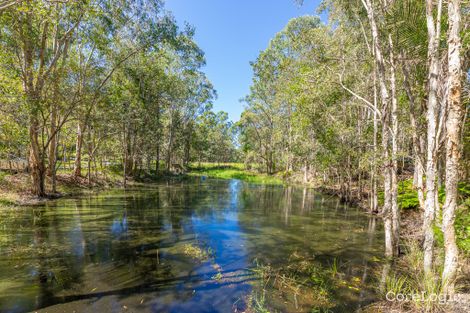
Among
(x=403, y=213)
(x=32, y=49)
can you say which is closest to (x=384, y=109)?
(x=403, y=213)

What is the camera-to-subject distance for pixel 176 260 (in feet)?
27.9

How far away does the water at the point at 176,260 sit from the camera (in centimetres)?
601

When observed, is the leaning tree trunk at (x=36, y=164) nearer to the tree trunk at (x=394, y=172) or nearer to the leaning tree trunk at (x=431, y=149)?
the tree trunk at (x=394, y=172)

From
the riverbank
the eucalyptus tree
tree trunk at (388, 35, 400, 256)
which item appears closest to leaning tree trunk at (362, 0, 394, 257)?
tree trunk at (388, 35, 400, 256)

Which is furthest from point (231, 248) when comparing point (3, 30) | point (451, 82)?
point (3, 30)

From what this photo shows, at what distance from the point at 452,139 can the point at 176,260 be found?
8.00 metres

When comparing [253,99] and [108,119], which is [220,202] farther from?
[253,99]

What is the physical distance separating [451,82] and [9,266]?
11.7 meters

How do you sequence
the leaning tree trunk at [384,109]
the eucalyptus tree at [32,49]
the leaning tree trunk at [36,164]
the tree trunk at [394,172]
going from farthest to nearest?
the leaning tree trunk at [36,164]
the eucalyptus tree at [32,49]
the tree trunk at [394,172]
the leaning tree trunk at [384,109]

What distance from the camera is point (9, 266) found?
740 centimetres

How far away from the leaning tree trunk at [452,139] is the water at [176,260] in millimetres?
2204

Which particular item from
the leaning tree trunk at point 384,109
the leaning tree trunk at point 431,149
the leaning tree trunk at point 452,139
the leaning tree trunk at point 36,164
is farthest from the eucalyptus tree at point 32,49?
the leaning tree trunk at point 452,139

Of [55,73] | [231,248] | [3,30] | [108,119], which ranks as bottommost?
[231,248]

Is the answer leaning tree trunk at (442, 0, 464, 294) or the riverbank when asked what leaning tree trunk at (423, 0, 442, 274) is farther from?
leaning tree trunk at (442, 0, 464, 294)
